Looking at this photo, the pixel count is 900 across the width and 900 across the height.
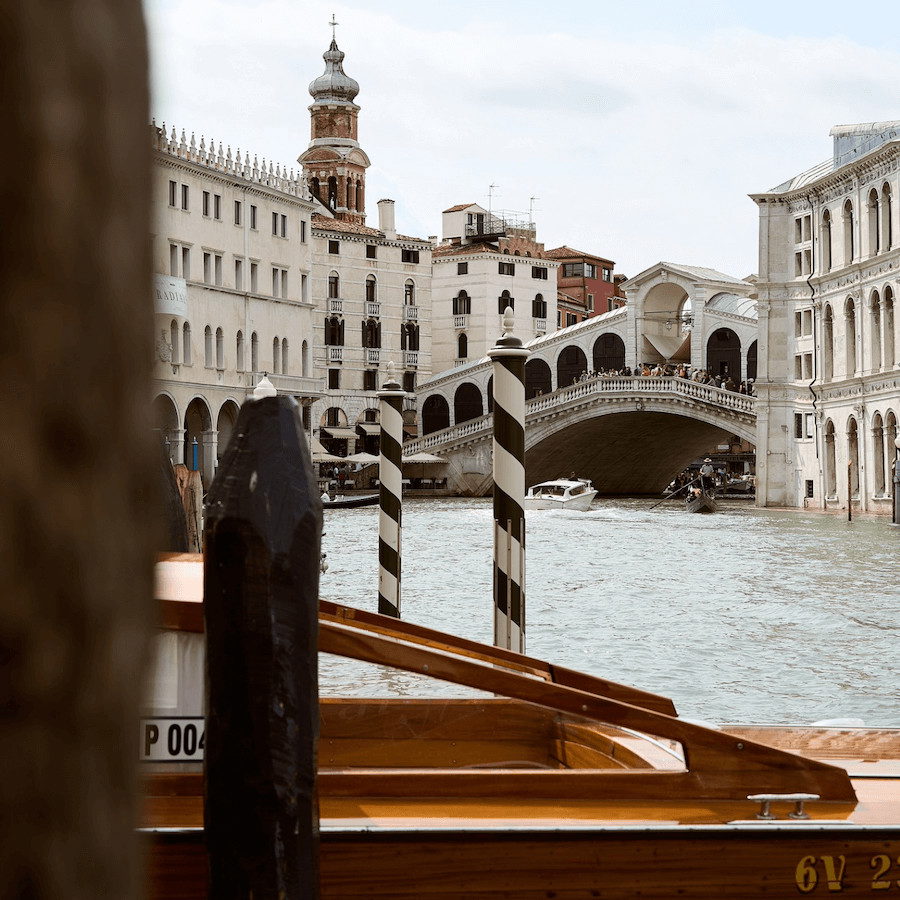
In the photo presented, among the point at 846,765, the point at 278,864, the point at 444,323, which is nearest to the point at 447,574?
the point at 846,765

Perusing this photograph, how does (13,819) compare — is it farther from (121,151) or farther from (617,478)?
(617,478)

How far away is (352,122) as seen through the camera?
49000 mm

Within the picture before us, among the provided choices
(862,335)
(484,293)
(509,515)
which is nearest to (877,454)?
(862,335)

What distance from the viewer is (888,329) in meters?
26.7

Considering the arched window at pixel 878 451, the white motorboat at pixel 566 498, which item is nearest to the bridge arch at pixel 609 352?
the white motorboat at pixel 566 498

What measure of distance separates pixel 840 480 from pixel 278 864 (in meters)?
27.5

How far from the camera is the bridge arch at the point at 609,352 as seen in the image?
153ft

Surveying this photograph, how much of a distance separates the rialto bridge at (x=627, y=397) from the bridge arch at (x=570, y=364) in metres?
0.03

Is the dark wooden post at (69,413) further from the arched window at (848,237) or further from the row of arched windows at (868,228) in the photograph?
the arched window at (848,237)

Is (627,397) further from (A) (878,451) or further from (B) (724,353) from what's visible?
(A) (878,451)

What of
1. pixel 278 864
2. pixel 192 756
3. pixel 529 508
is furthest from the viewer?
pixel 529 508

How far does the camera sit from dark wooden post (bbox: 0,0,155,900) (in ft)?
1.63

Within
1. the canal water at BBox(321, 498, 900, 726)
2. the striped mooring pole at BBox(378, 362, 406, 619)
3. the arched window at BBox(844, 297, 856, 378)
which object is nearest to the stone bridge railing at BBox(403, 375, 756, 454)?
the arched window at BBox(844, 297, 856, 378)

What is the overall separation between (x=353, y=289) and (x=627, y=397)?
11848 millimetres
